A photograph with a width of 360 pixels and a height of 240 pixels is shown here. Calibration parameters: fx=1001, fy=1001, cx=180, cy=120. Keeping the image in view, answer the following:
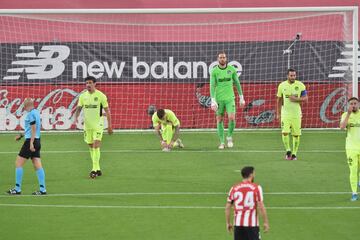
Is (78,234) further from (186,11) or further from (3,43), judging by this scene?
(3,43)

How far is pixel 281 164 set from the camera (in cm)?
2364

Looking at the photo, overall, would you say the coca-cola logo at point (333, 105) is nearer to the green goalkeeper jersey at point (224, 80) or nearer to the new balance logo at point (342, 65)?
the new balance logo at point (342, 65)

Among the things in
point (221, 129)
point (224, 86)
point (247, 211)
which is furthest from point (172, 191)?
point (247, 211)

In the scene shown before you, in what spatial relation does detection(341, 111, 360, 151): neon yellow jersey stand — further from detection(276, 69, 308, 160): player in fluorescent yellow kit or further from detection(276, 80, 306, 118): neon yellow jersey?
detection(276, 80, 306, 118): neon yellow jersey

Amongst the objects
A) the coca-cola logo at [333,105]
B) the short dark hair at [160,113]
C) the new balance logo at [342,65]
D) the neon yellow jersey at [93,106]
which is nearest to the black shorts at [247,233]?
the neon yellow jersey at [93,106]

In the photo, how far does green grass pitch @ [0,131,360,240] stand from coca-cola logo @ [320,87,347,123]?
2.18 metres

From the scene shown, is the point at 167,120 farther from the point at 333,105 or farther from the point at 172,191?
the point at 333,105

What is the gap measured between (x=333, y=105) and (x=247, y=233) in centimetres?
1932

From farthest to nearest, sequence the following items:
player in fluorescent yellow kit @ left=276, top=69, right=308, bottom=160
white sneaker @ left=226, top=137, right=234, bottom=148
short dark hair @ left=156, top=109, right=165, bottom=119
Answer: white sneaker @ left=226, top=137, right=234, bottom=148 → short dark hair @ left=156, top=109, right=165, bottom=119 → player in fluorescent yellow kit @ left=276, top=69, right=308, bottom=160

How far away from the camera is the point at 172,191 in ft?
65.6

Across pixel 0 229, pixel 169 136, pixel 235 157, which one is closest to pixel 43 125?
pixel 169 136

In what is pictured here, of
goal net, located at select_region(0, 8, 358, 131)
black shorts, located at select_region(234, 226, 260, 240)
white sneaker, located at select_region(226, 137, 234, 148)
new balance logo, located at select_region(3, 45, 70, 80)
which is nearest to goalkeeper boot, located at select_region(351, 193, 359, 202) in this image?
black shorts, located at select_region(234, 226, 260, 240)

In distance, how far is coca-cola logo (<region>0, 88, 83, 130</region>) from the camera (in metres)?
30.9

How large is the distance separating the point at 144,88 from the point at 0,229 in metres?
15.6
